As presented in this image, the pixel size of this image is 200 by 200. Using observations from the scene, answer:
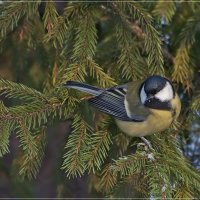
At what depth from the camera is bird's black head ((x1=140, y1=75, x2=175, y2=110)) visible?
1.79 meters

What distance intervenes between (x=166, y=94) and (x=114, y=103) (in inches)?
7.0

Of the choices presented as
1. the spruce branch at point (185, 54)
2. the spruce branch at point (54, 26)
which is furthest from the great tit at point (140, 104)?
the spruce branch at point (54, 26)

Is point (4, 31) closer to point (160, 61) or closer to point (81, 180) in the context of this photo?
point (160, 61)

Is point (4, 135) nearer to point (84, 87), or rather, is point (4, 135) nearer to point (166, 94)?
point (84, 87)

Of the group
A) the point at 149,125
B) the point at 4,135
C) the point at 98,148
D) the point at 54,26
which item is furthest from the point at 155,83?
the point at 4,135

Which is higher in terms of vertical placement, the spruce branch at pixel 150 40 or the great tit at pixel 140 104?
the spruce branch at pixel 150 40

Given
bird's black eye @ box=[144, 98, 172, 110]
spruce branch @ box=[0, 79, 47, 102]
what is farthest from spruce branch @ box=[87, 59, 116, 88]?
spruce branch @ box=[0, 79, 47, 102]

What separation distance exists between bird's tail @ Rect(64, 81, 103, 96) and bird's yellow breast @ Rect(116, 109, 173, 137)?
0.40ft

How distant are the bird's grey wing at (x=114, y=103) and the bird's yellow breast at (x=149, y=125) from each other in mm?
25

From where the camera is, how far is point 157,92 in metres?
1.84

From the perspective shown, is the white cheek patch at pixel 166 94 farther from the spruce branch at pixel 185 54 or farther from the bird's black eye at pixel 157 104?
the spruce branch at pixel 185 54

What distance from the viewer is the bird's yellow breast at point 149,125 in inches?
72.4

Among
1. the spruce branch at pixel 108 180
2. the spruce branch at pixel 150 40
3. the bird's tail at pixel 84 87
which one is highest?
the spruce branch at pixel 150 40

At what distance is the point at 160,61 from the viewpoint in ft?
6.15
